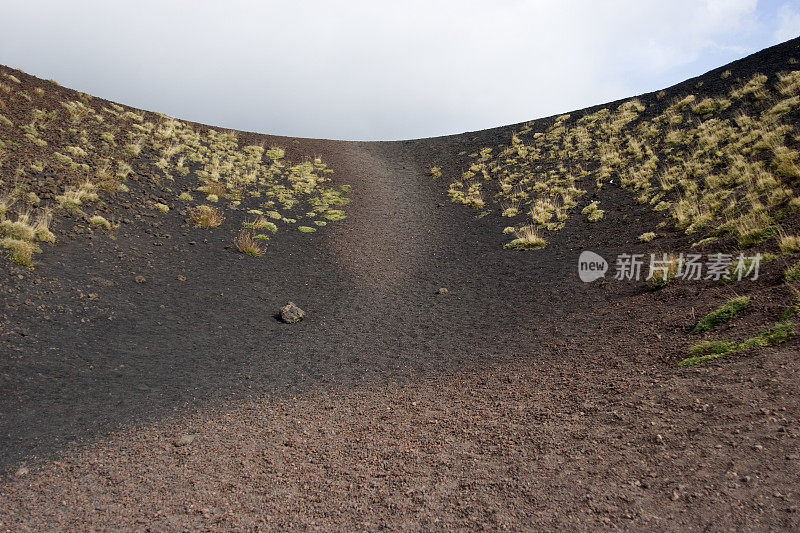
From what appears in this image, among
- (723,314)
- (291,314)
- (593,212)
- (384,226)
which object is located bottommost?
(291,314)

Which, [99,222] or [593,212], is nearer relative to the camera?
[99,222]

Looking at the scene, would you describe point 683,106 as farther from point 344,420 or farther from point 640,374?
point 344,420

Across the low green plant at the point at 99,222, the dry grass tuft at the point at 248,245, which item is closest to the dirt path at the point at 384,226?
the dry grass tuft at the point at 248,245

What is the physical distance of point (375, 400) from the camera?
7.86 m

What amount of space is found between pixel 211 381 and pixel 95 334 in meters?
3.10

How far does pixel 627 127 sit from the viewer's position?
24.2 m

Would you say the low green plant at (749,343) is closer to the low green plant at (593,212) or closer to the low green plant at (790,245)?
the low green plant at (790,245)

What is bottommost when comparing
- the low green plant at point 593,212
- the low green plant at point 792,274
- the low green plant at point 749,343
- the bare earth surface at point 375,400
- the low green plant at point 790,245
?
the bare earth surface at point 375,400

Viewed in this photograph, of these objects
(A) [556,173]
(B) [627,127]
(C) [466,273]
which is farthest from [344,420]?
(B) [627,127]

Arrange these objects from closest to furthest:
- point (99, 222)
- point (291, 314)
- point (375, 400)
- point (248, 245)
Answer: point (375, 400) → point (291, 314) → point (99, 222) → point (248, 245)

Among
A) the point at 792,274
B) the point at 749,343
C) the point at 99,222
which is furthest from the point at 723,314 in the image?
the point at 99,222

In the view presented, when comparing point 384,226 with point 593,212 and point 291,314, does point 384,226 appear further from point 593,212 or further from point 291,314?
point 593,212

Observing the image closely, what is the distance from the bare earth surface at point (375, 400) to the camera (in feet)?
15.7

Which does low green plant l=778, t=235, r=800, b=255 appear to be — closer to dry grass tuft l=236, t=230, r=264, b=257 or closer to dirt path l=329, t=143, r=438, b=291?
dirt path l=329, t=143, r=438, b=291
